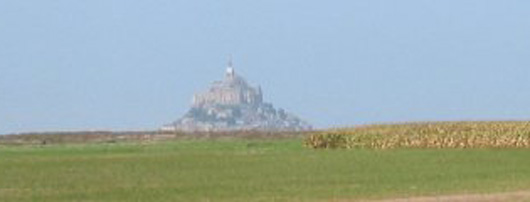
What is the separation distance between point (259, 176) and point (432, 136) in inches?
939

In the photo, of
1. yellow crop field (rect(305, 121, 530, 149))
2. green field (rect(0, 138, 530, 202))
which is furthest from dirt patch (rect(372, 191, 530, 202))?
yellow crop field (rect(305, 121, 530, 149))

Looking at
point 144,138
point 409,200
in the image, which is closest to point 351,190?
point 409,200

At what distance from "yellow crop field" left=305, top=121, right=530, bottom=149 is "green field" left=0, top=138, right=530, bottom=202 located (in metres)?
8.14

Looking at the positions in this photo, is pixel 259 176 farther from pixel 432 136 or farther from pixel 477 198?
pixel 432 136

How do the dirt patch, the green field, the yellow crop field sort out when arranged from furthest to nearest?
the yellow crop field
the green field
the dirt patch

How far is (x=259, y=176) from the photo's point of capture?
31.4 meters

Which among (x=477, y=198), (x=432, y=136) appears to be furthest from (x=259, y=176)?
(x=432, y=136)

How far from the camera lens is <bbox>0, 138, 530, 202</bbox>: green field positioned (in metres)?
25.3

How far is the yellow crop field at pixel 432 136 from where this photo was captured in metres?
52.9

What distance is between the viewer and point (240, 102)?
146625mm

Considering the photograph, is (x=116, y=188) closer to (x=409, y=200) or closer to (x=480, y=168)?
(x=409, y=200)

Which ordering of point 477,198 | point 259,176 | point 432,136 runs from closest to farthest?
point 477,198 < point 259,176 < point 432,136

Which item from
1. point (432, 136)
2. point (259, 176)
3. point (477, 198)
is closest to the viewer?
point (477, 198)

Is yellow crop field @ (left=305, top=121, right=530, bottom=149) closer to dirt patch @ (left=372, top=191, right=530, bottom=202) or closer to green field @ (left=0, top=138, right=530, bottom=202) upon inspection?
green field @ (left=0, top=138, right=530, bottom=202)
